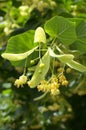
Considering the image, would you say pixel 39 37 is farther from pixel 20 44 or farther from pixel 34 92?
pixel 34 92

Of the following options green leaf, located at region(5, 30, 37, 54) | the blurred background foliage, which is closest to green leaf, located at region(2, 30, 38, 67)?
green leaf, located at region(5, 30, 37, 54)

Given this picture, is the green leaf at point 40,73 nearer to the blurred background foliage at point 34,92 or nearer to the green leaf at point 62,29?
the green leaf at point 62,29

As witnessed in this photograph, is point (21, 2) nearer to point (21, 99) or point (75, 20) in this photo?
point (21, 99)

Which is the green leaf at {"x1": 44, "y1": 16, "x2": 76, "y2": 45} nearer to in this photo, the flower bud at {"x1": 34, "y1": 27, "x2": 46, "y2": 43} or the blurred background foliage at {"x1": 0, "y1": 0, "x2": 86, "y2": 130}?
the flower bud at {"x1": 34, "y1": 27, "x2": 46, "y2": 43}

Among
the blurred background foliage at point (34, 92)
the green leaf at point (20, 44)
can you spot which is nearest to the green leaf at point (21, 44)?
the green leaf at point (20, 44)

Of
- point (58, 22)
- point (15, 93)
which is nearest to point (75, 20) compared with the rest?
point (58, 22)

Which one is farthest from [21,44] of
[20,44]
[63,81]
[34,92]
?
[34,92]

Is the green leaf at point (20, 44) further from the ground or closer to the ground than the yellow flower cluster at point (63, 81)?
further from the ground
